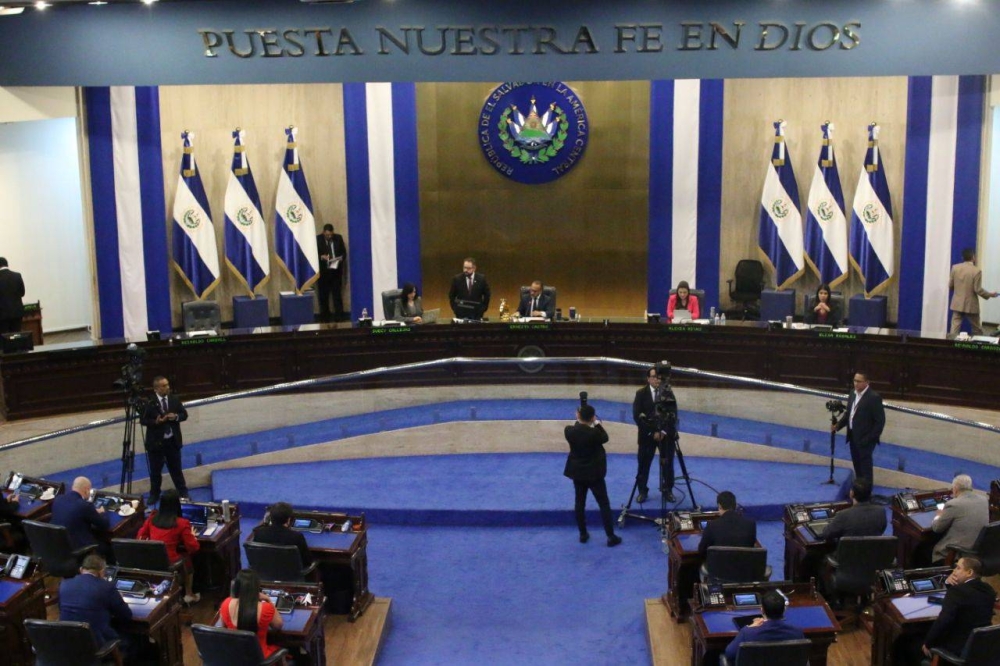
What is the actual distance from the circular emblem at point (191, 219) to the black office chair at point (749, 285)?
8014mm

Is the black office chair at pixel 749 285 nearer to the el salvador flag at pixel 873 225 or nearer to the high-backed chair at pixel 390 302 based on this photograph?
the el salvador flag at pixel 873 225

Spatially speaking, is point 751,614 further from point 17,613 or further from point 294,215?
point 294,215

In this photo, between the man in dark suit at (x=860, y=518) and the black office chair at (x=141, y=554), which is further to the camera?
the man in dark suit at (x=860, y=518)

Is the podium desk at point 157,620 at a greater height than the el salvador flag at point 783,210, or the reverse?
the el salvador flag at point 783,210

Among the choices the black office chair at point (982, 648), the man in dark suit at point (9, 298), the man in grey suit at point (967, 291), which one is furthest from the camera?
the man in grey suit at point (967, 291)

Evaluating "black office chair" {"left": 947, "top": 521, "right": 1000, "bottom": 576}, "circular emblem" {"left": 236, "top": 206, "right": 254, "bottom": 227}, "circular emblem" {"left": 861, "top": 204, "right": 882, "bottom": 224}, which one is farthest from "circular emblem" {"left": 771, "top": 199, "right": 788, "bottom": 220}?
"black office chair" {"left": 947, "top": 521, "right": 1000, "bottom": 576}

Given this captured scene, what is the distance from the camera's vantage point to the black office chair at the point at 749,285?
16.6m

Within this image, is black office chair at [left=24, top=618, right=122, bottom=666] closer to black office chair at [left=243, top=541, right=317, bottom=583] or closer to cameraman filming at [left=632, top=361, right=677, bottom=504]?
black office chair at [left=243, top=541, right=317, bottom=583]

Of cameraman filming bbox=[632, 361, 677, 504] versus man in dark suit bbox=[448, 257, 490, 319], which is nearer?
cameraman filming bbox=[632, 361, 677, 504]

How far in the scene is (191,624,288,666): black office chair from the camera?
657cm

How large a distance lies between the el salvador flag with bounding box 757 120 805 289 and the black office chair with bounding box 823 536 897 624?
8.96m

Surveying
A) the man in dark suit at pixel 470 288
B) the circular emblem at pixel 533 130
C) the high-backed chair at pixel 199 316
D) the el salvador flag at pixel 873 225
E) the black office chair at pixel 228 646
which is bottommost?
the black office chair at pixel 228 646

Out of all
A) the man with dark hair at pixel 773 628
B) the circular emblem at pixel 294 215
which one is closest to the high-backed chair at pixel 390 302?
the circular emblem at pixel 294 215

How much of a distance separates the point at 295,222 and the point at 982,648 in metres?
12.5
